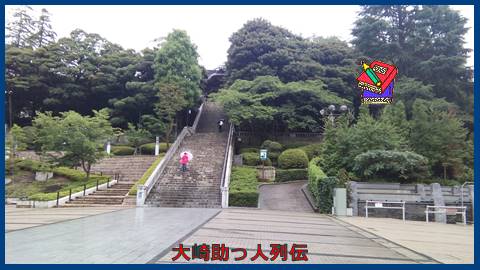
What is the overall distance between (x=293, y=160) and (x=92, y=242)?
67.0ft

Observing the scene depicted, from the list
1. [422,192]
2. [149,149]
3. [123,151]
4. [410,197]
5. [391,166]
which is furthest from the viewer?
[149,149]

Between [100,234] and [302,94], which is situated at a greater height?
[302,94]

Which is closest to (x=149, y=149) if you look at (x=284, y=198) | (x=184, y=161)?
(x=184, y=161)

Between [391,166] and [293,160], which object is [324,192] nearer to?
[391,166]

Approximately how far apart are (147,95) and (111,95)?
16.3 ft

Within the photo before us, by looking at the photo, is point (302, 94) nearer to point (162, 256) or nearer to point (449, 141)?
point (449, 141)

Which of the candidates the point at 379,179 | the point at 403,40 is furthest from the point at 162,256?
the point at 403,40

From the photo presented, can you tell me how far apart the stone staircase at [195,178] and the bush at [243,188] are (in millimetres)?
812

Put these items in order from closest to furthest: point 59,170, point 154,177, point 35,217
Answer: point 35,217
point 154,177
point 59,170

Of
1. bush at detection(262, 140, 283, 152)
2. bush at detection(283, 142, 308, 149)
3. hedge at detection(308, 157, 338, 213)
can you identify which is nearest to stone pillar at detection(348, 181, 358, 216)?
hedge at detection(308, 157, 338, 213)

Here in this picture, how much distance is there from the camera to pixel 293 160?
2727 centimetres

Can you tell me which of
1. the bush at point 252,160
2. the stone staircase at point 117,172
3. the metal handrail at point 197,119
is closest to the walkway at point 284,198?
the bush at point 252,160

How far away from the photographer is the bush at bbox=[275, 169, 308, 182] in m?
26.2

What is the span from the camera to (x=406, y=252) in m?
8.13
